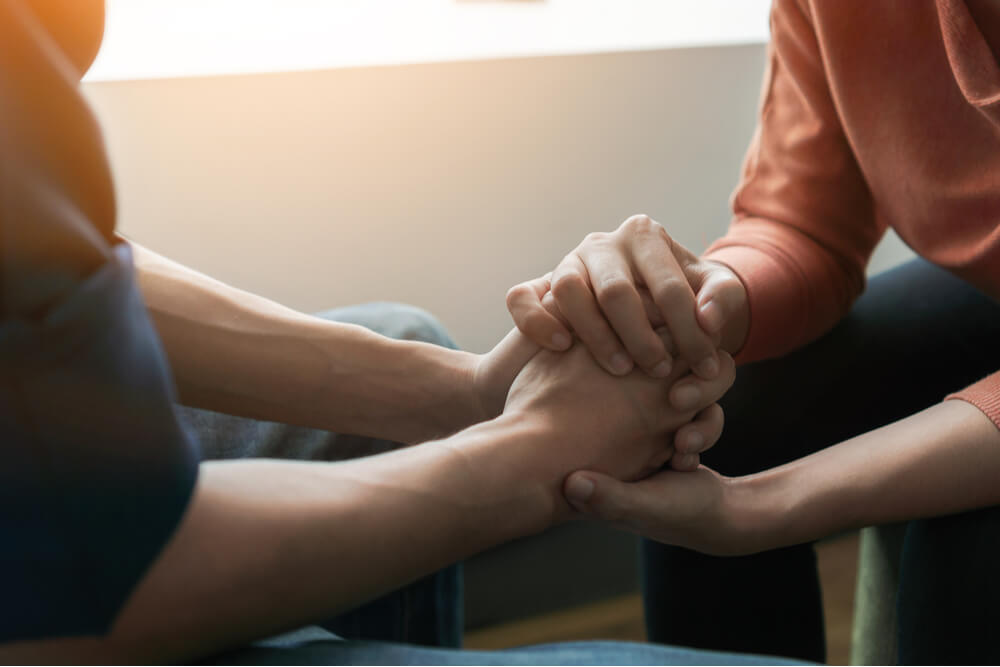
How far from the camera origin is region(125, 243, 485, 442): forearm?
724 millimetres

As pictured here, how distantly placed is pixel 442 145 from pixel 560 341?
0.60 meters

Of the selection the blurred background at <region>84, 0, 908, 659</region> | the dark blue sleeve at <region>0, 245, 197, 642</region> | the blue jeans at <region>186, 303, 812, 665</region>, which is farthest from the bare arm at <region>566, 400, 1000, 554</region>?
the blurred background at <region>84, 0, 908, 659</region>

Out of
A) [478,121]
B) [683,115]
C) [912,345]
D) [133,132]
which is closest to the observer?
[912,345]

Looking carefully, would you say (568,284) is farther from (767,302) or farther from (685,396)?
(767,302)

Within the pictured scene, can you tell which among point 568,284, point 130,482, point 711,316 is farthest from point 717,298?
point 130,482

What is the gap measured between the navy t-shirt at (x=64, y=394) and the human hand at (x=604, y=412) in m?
0.35

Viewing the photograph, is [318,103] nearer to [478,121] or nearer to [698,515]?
[478,121]

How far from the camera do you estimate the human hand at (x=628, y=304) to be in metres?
0.70

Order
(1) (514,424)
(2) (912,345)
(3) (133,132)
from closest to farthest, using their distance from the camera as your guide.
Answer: (1) (514,424) < (2) (912,345) < (3) (133,132)

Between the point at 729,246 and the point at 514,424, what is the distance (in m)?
0.40

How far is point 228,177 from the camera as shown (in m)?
1.16

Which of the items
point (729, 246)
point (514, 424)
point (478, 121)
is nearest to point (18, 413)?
point (514, 424)

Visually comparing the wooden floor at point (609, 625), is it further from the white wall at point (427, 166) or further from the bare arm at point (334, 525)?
the bare arm at point (334, 525)

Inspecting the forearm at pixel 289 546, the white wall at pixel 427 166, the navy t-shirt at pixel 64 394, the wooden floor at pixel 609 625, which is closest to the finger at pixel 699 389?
the forearm at pixel 289 546
